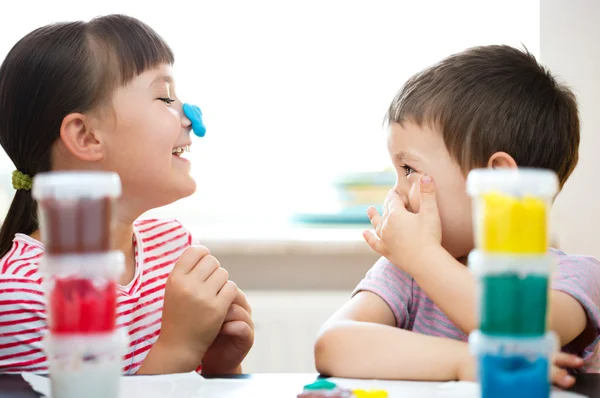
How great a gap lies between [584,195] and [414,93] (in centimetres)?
92

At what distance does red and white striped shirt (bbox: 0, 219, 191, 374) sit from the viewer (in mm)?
894

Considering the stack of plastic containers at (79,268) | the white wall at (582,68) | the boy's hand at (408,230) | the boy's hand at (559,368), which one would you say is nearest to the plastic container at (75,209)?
the stack of plastic containers at (79,268)

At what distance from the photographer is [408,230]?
90 cm

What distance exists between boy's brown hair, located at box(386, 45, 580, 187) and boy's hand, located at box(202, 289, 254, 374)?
1.11ft

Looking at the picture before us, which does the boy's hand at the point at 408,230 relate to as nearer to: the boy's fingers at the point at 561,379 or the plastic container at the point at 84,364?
the boy's fingers at the point at 561,379

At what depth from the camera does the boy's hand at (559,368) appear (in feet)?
2.14

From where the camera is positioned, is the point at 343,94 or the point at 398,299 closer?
the point at 398,299

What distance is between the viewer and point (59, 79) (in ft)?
3.32

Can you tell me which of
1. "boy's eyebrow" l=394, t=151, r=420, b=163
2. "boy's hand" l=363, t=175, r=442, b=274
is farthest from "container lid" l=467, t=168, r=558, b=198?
"boy's eyebrow" l=394, t=151, r=420, b=163

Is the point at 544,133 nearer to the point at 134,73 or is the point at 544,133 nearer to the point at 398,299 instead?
the point at 398,299

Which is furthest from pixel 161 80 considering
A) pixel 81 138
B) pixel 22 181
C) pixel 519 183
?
pixel 519 183

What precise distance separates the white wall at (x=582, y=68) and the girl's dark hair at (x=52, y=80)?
1036 millimetres

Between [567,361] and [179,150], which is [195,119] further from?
[567,361]

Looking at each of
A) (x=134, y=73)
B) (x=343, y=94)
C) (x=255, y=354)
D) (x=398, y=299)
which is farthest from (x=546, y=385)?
(x=343, y=94)
